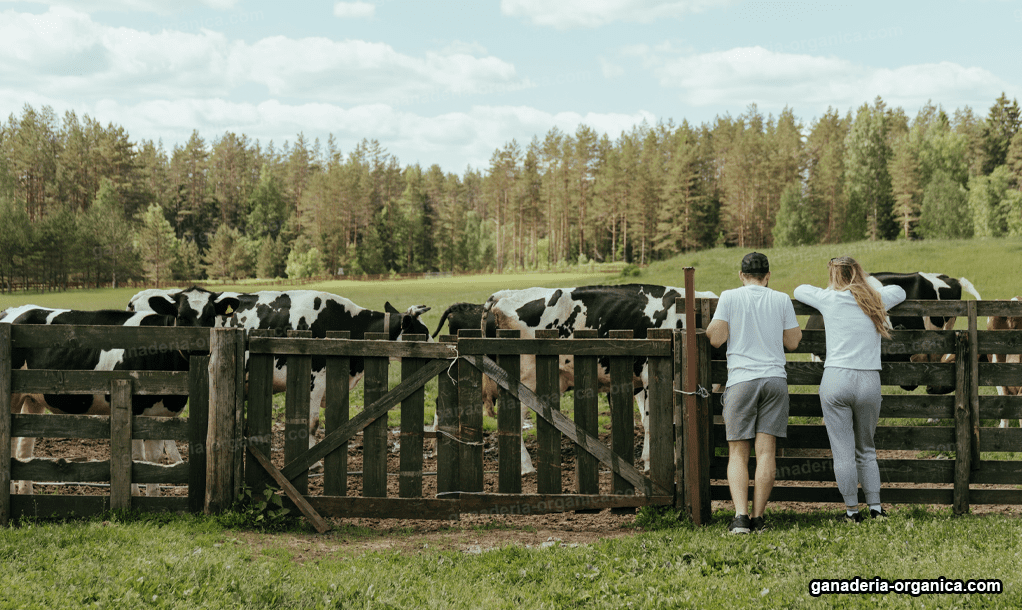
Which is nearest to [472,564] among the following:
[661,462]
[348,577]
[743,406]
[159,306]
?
[348,577]

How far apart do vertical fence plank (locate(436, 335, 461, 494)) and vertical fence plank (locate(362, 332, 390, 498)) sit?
0.48 metres

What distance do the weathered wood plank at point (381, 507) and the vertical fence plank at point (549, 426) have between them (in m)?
0.83

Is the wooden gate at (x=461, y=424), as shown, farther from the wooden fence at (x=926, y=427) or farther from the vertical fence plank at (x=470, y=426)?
the wooden fence at (x=926, y=427)

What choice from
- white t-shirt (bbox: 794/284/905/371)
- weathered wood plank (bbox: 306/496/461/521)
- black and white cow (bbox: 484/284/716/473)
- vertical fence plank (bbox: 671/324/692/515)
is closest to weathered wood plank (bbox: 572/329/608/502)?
vertical fence plank (bbox: 671/324/692/515)

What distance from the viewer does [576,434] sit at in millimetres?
5949

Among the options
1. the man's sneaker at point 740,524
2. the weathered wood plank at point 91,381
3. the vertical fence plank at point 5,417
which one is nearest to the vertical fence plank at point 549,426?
the man's sneaker at point 740,524

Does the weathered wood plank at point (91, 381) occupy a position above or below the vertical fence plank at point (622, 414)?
above

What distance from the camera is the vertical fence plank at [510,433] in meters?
5.99

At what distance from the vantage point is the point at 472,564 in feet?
16.1

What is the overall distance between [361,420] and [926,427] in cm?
488

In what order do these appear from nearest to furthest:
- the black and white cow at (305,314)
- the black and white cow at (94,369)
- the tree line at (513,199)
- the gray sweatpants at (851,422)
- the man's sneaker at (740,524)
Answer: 1. the man's sneaker at (740,524)
2. the gray sweatpants at (851,422)
3. the black and white cow at (94,369)
4. the black and white cow at (305,314)
5. the tree line at (513,199)

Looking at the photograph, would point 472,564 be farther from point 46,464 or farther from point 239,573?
point 46,464

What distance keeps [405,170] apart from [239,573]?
99660 mm

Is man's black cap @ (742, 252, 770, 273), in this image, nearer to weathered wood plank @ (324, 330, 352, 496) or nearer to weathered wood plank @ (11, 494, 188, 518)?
weathered wood plank @ (324, 330, 352, 496)
